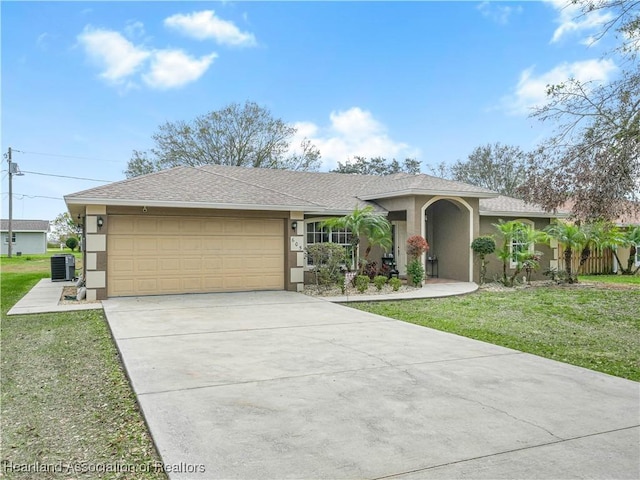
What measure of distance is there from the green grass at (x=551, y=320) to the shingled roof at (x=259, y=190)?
3803mm

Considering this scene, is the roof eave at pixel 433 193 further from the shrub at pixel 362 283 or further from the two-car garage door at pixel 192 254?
the two-car garage door at pixel 192 254

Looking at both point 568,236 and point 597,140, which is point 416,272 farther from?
point 597,140

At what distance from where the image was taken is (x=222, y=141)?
31.8m

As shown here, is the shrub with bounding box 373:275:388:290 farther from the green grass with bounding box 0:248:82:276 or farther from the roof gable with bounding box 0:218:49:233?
the roof gable with bounding box 0:218:49:233

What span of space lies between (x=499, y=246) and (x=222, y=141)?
20.4 meters

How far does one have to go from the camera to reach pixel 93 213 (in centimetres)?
1180

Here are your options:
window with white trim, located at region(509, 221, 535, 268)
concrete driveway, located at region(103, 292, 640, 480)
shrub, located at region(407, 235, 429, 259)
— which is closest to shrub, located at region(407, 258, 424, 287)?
shrub, located at region(407, 235, 429, 259)

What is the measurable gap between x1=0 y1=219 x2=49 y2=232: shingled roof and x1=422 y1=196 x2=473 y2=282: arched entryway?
4255 cm

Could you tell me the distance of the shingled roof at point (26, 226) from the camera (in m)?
46.3

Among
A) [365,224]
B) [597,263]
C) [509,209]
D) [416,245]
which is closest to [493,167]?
[597,263]

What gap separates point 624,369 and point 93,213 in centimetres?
1136

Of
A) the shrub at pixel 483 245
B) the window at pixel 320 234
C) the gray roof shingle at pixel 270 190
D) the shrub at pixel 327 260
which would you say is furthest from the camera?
the window at pixel 320 234

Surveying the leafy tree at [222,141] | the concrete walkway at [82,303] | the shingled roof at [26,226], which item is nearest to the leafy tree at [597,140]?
the concrete walkway at [82,303]

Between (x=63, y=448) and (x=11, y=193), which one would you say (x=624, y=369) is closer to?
(x=63, y=448)
